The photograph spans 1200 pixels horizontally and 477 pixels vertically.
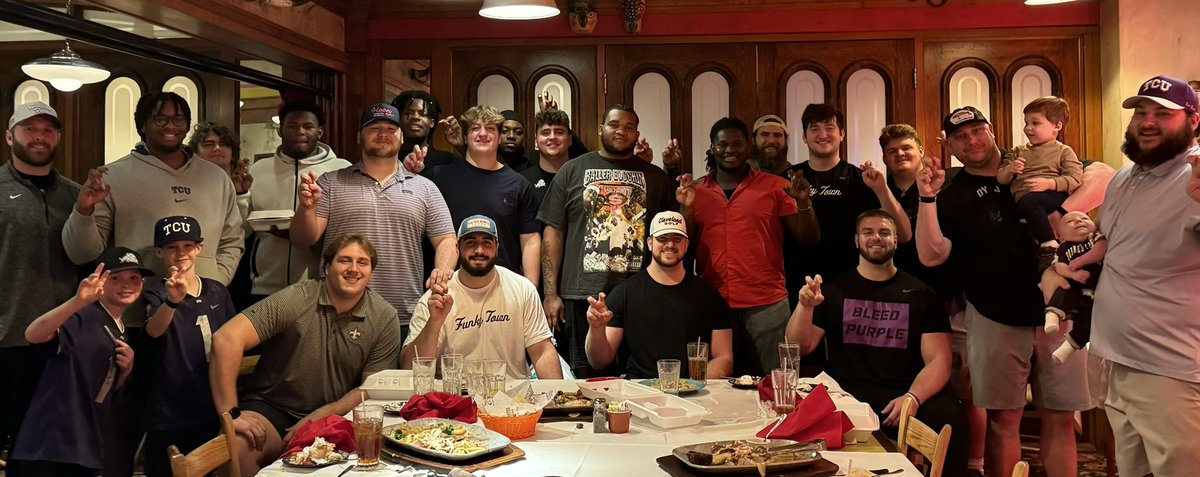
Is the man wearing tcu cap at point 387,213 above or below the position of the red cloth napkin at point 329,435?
above

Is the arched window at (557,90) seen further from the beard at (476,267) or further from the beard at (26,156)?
the beard at (26,156)

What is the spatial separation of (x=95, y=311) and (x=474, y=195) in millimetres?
1689

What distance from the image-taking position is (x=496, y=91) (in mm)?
5906

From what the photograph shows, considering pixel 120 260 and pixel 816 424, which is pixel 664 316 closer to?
pixel 816 424

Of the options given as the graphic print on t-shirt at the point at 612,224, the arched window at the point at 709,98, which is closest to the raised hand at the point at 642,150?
the graphic print on t-shirt at the point at 612,224

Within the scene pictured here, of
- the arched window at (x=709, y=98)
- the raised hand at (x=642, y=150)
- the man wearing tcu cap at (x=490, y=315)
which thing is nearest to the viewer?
the man wearing tcu cap at (x=490, y=315)


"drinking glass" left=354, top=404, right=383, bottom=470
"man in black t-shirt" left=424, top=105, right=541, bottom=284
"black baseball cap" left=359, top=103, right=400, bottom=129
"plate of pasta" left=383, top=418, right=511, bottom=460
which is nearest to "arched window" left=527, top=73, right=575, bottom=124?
"man in black t-shirt" left=424, top=105, right=541, bottom=284

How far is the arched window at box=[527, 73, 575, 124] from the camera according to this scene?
586 centimetres

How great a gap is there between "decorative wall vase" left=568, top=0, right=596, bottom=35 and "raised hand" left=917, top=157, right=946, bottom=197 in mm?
2337

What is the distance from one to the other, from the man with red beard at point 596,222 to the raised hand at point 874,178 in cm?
91

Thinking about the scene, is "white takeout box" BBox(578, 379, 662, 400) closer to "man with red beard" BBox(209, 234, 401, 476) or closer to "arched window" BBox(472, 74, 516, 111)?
"man with red beard" BBox(209, 234, 401, 476)

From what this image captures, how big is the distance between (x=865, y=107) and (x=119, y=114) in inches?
174

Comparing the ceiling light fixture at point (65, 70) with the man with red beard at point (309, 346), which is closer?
the man with red beard at point (309, 346)

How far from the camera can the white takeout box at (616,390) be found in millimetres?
3043
